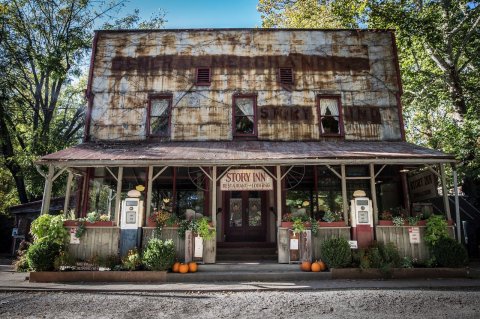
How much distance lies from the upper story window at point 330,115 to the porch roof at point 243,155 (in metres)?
1.34

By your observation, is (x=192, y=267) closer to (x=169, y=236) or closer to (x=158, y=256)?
(x=158, y=256)

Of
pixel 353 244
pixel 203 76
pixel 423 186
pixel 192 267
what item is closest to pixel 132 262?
pixel 192 267

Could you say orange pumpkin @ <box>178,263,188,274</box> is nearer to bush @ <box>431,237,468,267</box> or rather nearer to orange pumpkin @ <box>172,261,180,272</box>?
orange pumpkin @ <box>172,261,180,272</box>

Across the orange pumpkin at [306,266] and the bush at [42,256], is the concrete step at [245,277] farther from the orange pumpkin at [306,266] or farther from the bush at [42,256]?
the bush at [42,256]

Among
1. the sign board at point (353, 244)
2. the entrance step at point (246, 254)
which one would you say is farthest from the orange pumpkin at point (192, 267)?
the sign board at point (353, 244)

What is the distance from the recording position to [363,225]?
34.9 feet

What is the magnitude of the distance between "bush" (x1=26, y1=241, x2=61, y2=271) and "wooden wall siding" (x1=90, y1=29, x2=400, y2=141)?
5536 millimetres

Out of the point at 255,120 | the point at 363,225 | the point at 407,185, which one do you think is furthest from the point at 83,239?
the point at 407,185

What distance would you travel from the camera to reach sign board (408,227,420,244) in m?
10.3

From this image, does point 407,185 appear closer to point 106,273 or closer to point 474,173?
point 474,173

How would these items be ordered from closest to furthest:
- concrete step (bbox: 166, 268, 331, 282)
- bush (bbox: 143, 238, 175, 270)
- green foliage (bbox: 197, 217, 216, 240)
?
concrete step (bbox: 166, 268, 331, 282), bush (bbox: 143, 238, 175, 270), green foliage (bbox: 197, 217, 216, 240)

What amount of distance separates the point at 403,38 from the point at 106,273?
16960mm

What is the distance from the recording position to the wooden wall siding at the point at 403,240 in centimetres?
1027

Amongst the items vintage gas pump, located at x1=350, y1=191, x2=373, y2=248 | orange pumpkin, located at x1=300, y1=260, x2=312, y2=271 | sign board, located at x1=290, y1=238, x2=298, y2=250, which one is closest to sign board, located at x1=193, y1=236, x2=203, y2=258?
sign board, located at x1=290, y1=238, x2=298, y2=250
